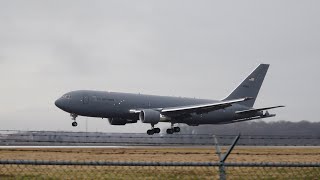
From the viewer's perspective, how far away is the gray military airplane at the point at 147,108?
143ft

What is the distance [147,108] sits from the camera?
4662 cm

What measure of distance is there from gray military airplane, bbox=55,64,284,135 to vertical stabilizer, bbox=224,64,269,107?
3.04m

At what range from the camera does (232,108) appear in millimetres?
54531

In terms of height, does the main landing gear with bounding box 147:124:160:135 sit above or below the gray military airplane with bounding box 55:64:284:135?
below

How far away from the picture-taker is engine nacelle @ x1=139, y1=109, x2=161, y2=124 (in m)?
44.2

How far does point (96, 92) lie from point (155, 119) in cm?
629

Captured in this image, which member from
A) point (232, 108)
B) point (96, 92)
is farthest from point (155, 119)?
point (232, 108)

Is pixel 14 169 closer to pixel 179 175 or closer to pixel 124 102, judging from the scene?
pixel 179 175

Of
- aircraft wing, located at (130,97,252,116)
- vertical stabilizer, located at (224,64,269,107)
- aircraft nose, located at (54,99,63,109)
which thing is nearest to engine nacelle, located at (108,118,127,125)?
aircraft wing, located at (130,97,252,116)

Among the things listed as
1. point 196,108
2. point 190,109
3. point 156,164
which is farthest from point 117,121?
point 156,164

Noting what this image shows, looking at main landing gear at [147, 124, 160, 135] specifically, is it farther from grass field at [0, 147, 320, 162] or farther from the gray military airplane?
grass field at [0, 147, 320, 162]

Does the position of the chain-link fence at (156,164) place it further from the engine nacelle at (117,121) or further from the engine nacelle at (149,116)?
the engine nacelle at (117,121)

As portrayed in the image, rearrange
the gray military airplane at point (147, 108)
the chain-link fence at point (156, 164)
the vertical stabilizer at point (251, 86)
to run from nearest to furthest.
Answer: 1. the chain-link fence at point (156, 164)
2. the gray military airplane at point (147, 108)
3. the vertical stabilizer at point (251, 86)

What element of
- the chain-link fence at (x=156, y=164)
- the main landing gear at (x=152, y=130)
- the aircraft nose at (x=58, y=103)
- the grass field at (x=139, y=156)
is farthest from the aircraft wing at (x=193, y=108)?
the grass field at (x=139, y=156)
